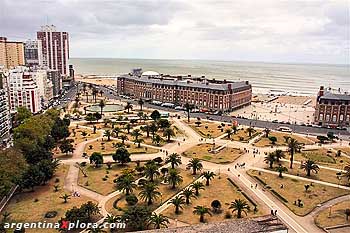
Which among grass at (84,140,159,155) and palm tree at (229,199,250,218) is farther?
grass at (84,140,159,155)

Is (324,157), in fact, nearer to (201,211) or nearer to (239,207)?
(239,207)

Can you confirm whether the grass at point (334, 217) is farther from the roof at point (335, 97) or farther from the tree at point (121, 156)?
the roof at point (335, 97)

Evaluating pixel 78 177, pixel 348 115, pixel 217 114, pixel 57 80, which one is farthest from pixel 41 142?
pixel 57 80

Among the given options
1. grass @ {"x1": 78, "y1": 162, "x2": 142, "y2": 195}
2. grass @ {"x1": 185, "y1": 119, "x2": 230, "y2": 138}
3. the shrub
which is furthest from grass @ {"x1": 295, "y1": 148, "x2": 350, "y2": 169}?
the shrub

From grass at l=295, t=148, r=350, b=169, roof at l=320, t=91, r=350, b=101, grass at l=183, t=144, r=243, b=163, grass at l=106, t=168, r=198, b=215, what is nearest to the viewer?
grass at l=106, t=168, r=198, b=215

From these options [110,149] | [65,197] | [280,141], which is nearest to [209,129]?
[280,141]

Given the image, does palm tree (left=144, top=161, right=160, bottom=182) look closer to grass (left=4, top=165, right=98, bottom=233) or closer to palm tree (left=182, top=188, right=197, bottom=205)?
palm tree (left=182, top=188, right=197, bottom=205)
